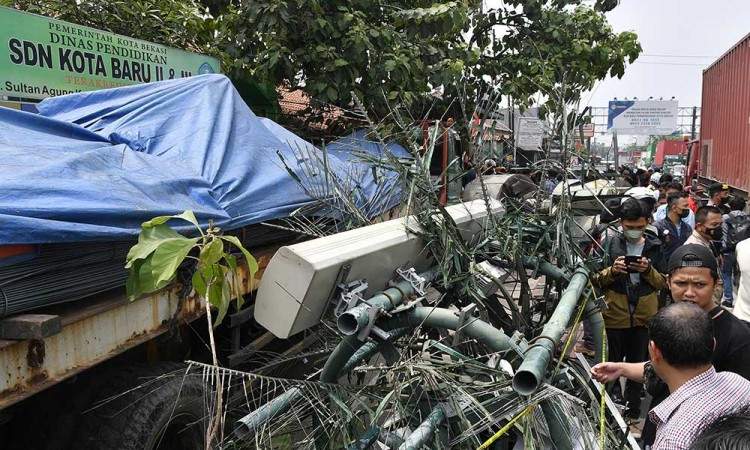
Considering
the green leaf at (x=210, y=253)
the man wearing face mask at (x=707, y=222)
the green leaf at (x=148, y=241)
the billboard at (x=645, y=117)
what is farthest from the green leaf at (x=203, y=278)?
the billboard at (x=645, y=117)

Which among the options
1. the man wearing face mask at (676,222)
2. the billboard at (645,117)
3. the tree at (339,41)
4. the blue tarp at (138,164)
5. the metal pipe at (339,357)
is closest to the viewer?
the metal pipe at (339,357)


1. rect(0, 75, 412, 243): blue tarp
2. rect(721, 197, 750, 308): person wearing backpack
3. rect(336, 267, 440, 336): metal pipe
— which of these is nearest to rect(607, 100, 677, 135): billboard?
rect(721, 197, 750, 308): person wearing backpack

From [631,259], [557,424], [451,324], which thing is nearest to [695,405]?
[557,424]

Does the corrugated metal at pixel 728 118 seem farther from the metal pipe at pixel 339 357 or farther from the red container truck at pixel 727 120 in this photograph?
the metal pipe at pixel 339 357

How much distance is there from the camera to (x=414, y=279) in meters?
1.90

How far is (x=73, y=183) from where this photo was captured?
86.1 inches

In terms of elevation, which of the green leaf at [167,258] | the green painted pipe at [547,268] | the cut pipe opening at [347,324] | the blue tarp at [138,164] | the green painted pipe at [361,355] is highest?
the blue tarp at [138,164]

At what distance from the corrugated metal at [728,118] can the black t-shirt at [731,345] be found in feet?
28.7

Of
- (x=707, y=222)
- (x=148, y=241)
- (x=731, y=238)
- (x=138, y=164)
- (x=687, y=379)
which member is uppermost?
(x=138, y=164)

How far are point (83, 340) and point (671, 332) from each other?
6.42ft

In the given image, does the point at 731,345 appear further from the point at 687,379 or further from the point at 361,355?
the point at 361,355

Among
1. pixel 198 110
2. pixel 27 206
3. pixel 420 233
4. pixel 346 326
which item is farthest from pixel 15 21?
pixel 346 326

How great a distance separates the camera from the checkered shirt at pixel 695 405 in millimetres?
1582

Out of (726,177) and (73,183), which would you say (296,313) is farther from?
(726,177)
